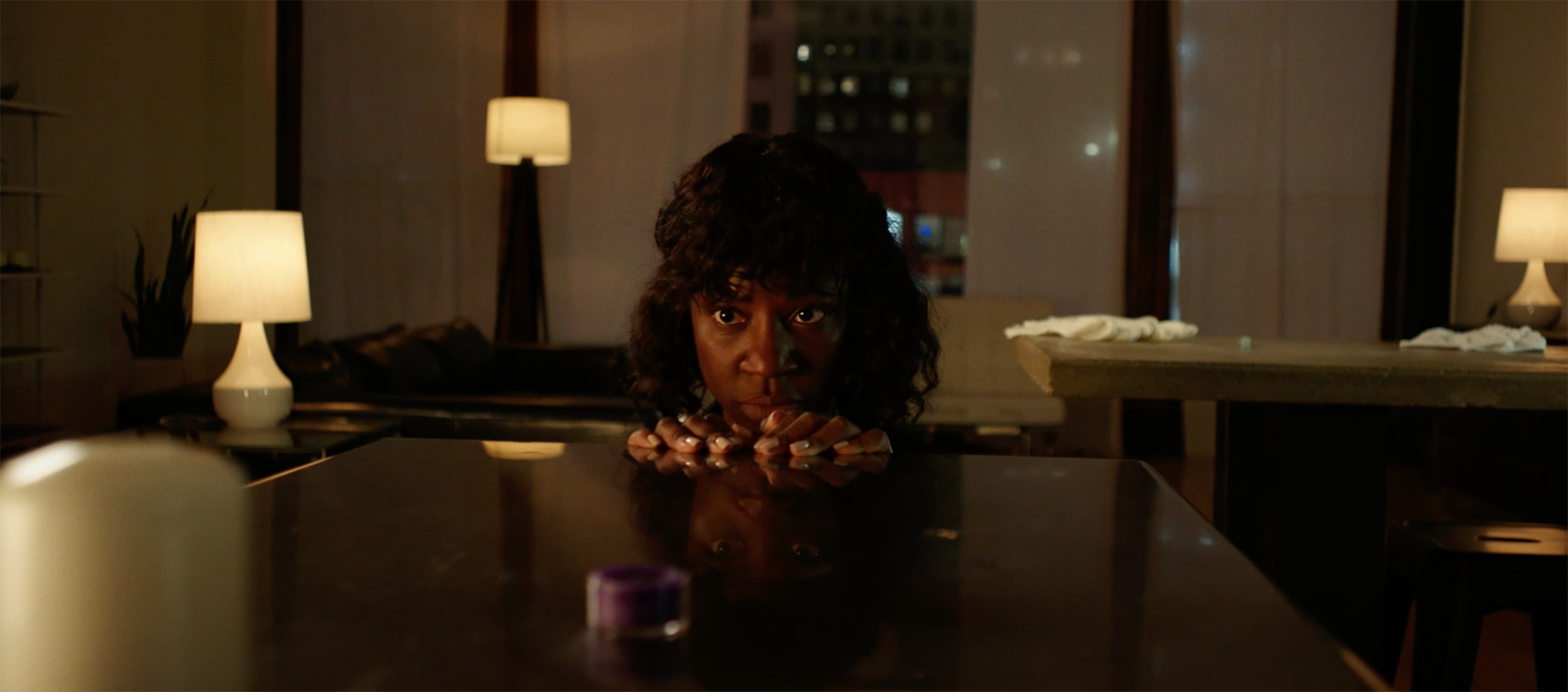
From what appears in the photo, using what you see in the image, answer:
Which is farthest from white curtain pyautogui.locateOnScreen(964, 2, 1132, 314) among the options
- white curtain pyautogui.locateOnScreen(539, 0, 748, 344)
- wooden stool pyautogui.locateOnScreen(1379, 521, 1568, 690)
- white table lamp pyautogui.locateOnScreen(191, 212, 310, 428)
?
wooden stool pyautogui.locateOnScreen(1379, 521, 1568, 690)

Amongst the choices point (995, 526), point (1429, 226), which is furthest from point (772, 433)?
point (1429, 226)

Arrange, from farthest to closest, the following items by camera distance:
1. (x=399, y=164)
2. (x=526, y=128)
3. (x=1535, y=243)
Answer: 1. (x=399, y=164)
2. (x=526, y=128)
3. (x=1535, y=243)

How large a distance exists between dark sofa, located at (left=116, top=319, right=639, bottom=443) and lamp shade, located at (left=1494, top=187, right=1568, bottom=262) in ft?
11.9

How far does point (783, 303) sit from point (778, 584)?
0.62 meters

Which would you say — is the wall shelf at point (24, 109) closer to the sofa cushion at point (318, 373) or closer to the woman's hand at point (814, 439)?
the sofa cushion at point (318, 373)

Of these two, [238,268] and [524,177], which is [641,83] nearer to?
[524,177]

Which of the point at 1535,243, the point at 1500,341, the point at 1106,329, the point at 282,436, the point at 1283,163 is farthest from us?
the point at 1283,163

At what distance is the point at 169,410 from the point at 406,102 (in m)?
3.58

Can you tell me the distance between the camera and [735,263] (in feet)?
3.70

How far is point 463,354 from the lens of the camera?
5266 millimetres

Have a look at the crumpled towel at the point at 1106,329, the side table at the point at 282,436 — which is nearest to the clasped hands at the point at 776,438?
the crumpled towel at the point at 1106,329

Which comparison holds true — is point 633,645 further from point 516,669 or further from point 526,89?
point 526,89

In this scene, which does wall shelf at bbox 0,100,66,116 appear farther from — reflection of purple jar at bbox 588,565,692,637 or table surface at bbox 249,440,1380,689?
reflection of purple jar at bbox 588,565,692,637

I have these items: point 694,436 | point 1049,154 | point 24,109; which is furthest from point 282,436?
point 1049,154
